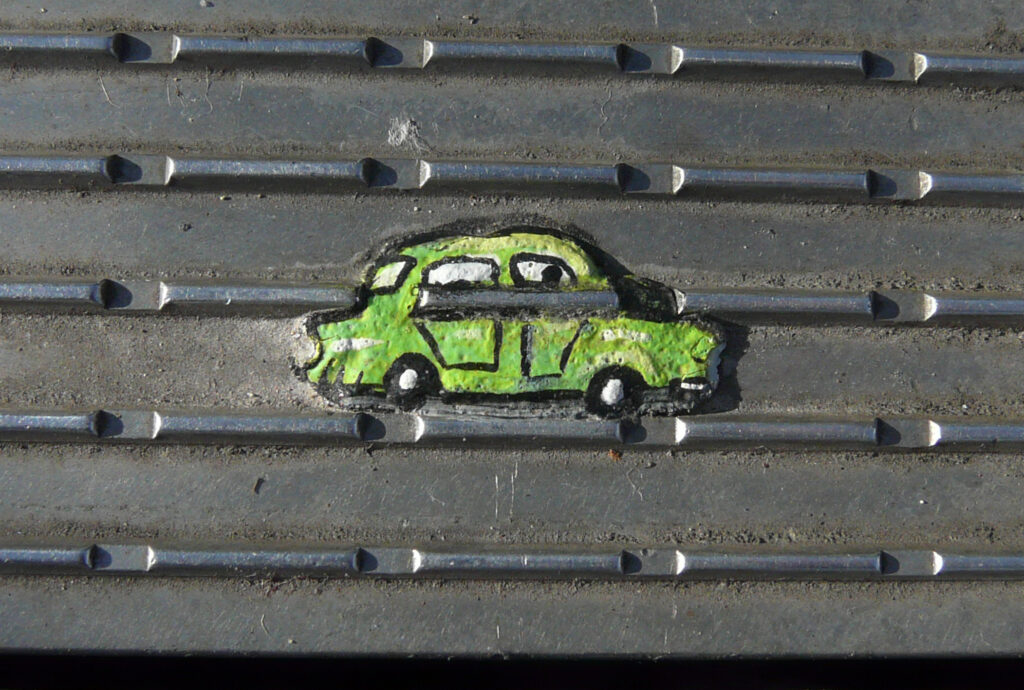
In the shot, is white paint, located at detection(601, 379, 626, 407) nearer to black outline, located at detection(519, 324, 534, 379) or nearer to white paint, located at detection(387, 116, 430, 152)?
black outline, located at detection(519, 324, 534, 379)

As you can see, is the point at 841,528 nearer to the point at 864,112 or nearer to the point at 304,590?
the point at 864,112

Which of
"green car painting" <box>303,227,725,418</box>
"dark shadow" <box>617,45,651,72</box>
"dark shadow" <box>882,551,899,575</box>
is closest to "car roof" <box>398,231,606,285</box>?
"green car painting" <box>303,227,725,418</box>

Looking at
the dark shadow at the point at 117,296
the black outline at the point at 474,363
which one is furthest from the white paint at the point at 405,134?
the dark shadow at the point at 117,296

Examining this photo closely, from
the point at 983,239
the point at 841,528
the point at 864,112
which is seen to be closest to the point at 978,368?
the point at 983,239

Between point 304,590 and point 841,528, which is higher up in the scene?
point 841,528

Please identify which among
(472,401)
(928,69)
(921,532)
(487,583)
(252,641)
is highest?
(928,69)

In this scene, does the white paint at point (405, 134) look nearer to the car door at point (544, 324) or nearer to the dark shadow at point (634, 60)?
the car door at point (544, 324)

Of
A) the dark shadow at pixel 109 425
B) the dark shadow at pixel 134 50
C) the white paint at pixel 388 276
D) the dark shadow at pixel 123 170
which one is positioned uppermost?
the dark shadow at pixel 134 50
